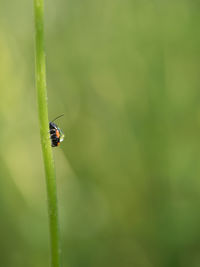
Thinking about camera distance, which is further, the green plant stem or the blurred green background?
the blurred green background

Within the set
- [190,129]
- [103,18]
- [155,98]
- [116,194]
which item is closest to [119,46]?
[103,18]

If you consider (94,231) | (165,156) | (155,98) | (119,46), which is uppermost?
(119,46)

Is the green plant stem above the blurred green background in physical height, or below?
above

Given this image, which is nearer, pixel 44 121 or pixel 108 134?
pixel 44 121

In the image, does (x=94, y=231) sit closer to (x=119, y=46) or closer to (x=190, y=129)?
(x=190, y=129)
